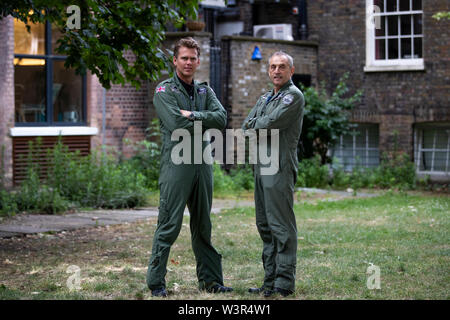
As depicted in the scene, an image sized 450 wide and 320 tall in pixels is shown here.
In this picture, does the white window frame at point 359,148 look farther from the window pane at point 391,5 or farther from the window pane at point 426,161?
the window pane at point 391,5

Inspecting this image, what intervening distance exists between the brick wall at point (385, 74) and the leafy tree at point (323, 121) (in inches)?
24.4

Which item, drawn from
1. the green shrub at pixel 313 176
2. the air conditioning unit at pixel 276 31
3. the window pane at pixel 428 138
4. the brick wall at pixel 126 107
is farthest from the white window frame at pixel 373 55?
the brick wall at pixel 126 107

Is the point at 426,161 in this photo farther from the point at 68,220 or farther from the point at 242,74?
the point at 68,220

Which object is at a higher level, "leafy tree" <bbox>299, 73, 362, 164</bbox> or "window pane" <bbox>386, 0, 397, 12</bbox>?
"window pane" <bbox>386, 0, 397, 12</bbox>

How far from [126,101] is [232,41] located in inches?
106

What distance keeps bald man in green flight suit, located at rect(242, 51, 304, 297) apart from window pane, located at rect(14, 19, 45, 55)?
365 inches

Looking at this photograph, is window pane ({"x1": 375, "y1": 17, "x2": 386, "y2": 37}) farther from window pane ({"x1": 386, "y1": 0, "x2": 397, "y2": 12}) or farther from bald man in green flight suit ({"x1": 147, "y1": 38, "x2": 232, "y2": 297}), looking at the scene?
bald man in green flight suit ({"x1": 147, "y1": 38, "x2": 232, "y2": 297})

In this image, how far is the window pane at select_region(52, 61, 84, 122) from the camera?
46.9 feet

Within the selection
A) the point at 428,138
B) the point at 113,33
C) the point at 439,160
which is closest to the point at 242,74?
the point at 428,138

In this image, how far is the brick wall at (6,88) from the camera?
13.2m

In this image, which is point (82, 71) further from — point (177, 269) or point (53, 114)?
point (53, 114)

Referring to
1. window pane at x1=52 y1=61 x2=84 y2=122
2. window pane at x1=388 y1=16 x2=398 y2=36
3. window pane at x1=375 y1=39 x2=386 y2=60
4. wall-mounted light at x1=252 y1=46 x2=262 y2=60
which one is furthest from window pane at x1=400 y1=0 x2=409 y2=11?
window pane at x1=52 y1=61 x2=84 y2=122

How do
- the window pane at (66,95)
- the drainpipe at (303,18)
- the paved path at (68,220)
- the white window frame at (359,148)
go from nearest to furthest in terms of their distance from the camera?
the paved path at (68,220) → the window pane at (66,95) → the white window frame at (359,148) → the drainpipe at (303,18)

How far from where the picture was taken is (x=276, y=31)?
1686 cm
